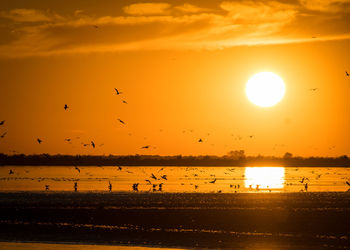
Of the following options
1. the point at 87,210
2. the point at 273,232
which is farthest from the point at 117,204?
the point at 273,232

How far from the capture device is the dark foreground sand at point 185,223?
112 feet

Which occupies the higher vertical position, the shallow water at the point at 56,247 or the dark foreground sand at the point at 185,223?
the dark foreground sand at the point at 185,223

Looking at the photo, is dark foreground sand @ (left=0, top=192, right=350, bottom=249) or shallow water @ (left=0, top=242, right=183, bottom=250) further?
dark foreground sand @ (left=0, top=192, right=350, bottom=249)

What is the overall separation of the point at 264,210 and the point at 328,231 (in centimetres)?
1232

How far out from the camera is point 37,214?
158 ft

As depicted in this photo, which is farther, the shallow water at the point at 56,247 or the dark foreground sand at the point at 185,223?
the dark foreground sand at the point at 185,223

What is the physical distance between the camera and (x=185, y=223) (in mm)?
41281

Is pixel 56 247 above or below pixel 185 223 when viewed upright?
below

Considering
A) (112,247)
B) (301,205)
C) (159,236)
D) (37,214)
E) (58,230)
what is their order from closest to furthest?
1. (112,247)
2. (159,236)
3. (58,230)
4. (37,214)
5. (301,205)

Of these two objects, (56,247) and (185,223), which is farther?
(185,223)

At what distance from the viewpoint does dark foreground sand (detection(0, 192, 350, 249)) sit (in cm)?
3406

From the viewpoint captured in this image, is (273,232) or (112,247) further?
(273,232)

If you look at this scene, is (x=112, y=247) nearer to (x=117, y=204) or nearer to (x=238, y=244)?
(x=238, y=244)

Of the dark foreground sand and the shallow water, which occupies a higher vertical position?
the dark foreground sand
